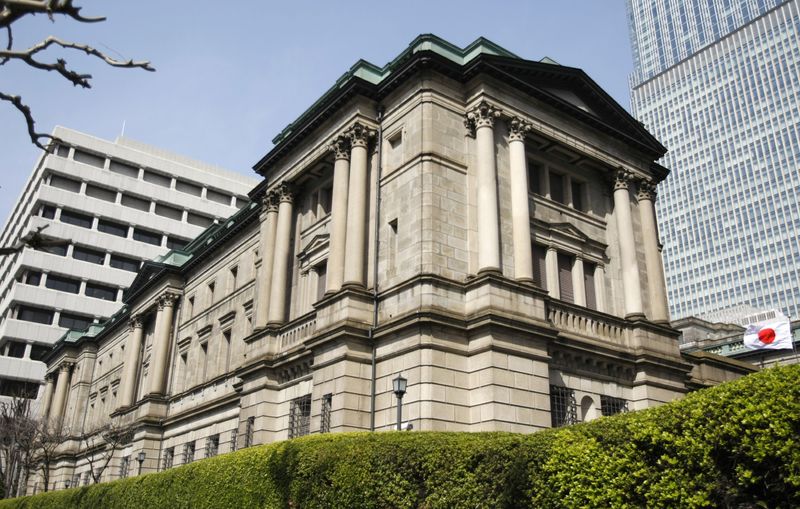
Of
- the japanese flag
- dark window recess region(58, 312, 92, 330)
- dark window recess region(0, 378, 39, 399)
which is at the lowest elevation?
the japanese flag

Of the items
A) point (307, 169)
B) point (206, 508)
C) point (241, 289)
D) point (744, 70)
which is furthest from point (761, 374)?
point (744, 70)

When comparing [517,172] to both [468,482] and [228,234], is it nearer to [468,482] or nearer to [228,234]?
[468,482]

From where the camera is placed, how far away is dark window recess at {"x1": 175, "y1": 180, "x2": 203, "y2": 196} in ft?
339

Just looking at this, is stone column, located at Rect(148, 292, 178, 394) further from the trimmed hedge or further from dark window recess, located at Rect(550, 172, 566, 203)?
dark window recess, located at Rect(550, 172, 566, 203)

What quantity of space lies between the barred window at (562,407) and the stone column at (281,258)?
12.3 meters

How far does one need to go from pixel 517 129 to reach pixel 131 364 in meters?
36.8

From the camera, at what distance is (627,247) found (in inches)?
1203

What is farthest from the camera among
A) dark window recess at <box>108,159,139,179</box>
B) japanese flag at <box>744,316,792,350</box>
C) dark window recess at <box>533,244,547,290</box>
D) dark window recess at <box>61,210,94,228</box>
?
dark window recess at <box>108,159,139,179</box>

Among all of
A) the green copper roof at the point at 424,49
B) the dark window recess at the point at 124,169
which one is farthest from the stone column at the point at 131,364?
the dark window recess at the point at 124,169

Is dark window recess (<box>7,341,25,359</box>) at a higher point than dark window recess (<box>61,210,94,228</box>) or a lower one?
lower

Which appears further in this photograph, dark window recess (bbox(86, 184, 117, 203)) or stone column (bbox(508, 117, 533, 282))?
dark window recess (bbox(86, 184, 117, 203))

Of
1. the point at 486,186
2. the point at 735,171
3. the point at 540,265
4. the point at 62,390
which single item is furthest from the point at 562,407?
the point at 735,171

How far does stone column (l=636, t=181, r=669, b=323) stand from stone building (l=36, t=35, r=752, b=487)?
0.30 ft

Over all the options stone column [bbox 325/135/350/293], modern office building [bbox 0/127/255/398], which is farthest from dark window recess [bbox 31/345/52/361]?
stone column [bbox 325/135/350/293]
